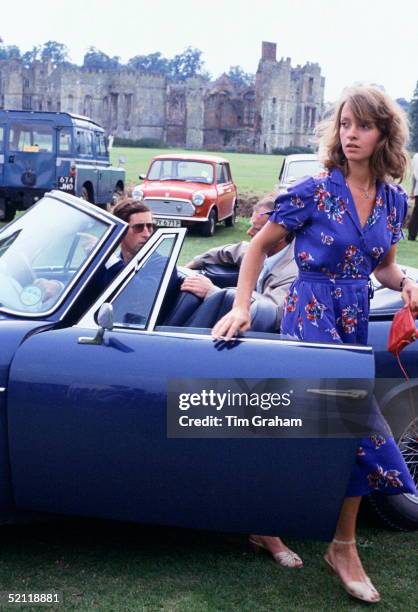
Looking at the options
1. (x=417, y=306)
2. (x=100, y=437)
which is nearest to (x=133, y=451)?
(x=100, y=437)

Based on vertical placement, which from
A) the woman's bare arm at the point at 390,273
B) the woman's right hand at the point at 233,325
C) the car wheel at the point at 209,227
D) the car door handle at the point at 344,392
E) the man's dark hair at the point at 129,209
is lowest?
the car wheel at the point at 209,227

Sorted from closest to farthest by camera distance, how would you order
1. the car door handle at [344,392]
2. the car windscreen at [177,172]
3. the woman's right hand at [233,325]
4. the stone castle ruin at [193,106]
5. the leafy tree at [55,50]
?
1. the car door handle at [344,392]
2. the woman's right hand at [233,325]
3. the car windscreen at [177,172]
4. the stone castle ruin at [193,106]
5. the leafy tree at [55,50]

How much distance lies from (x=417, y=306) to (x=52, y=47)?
15644 cm

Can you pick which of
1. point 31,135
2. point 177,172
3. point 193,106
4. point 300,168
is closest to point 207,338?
point 300,168

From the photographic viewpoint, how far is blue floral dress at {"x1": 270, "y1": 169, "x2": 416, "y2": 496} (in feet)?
10.8

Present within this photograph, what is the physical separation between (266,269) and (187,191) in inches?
562

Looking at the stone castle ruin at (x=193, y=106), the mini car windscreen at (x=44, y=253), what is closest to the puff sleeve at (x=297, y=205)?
the mini car windscreen at (x=44, y=253)

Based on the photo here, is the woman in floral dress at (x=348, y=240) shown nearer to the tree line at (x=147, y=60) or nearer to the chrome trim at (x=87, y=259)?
the chrome trim at (x=87, y=259)

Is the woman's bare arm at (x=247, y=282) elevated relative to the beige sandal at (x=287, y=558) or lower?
elevated

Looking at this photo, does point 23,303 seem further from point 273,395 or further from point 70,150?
point 70,150

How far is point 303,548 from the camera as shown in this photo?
12.9 feet

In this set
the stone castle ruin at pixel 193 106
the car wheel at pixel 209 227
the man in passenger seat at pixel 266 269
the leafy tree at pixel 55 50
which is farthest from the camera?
the leafy tree at pixel 55 50

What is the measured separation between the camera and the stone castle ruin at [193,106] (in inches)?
4117

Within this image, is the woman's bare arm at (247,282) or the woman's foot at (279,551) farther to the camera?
the woman's foot at (279,551)
